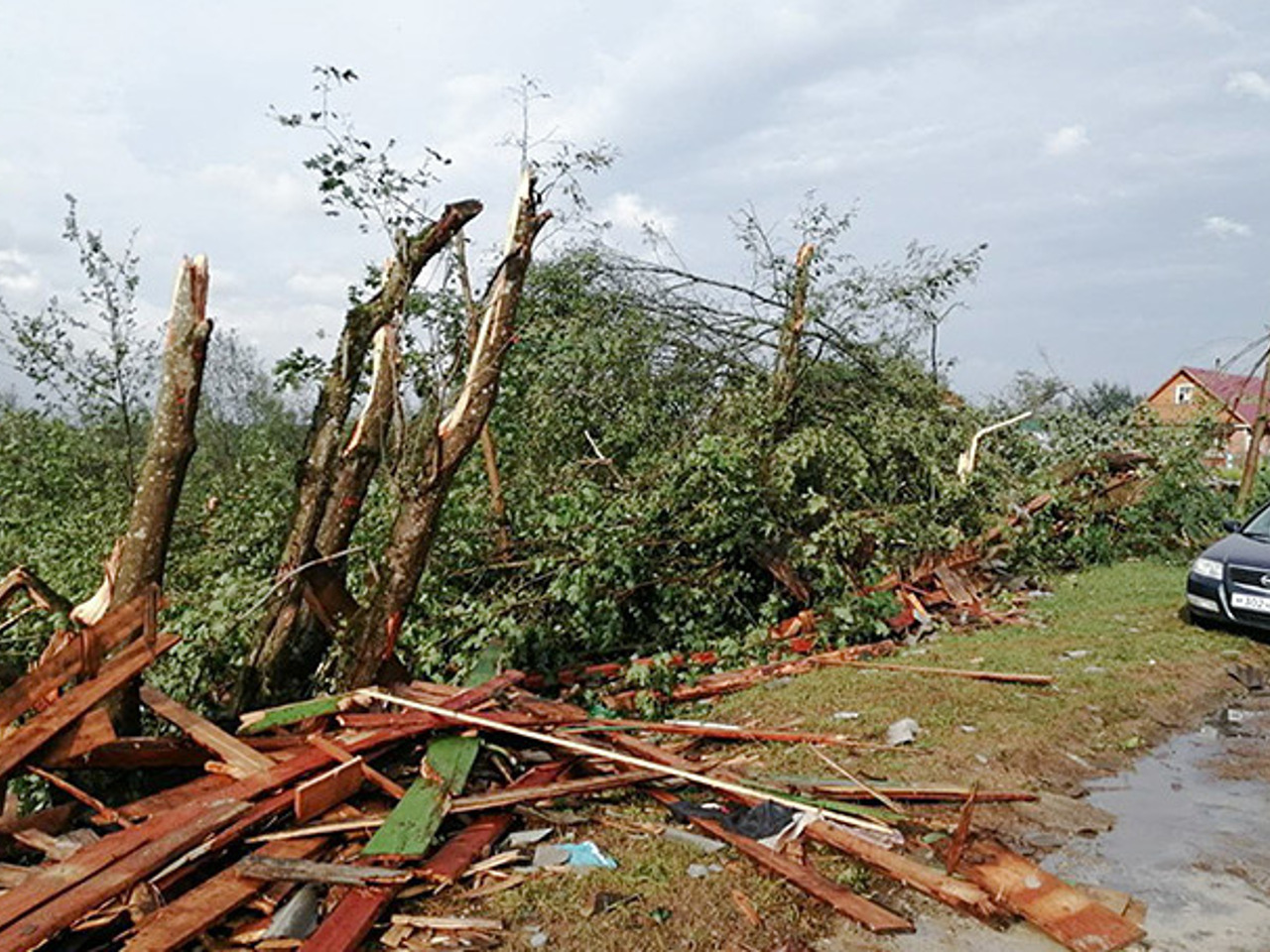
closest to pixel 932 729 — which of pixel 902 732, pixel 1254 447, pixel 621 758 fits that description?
pixel 902 732

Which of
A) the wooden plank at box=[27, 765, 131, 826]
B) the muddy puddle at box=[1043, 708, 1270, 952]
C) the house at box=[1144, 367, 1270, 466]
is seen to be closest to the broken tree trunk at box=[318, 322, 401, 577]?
the wooden plank at box=[27, 765, 131, 826]

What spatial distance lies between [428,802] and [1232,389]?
1684cm

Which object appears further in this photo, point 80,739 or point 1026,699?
point 1026,699

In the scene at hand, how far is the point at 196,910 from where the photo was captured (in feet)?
10.8

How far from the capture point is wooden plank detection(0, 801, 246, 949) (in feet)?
10.1

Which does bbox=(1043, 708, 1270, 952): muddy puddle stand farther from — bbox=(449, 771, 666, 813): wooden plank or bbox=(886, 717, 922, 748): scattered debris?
bbox=(449, 771, 666, 813): wooden plank

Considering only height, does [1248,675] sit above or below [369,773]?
below

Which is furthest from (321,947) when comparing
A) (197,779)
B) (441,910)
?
(197,779)

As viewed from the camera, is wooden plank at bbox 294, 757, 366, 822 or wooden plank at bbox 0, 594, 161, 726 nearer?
wooden plank at bbox 294, 757, 366, 822

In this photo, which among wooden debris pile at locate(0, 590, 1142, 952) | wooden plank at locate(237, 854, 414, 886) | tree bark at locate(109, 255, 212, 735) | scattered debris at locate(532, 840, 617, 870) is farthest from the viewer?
tree bark at locate(109, 255, 212, 735)

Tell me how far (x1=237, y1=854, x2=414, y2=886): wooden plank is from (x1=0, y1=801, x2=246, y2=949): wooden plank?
0.26m

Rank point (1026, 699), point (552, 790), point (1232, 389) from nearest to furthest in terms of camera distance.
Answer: point (552, 790) → point (1026, 699) → point (1232, 389)

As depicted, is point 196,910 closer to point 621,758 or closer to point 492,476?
point 621,758

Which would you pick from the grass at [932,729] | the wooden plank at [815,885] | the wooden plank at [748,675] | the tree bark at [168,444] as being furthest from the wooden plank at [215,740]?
the wooden plank at [748,675]
